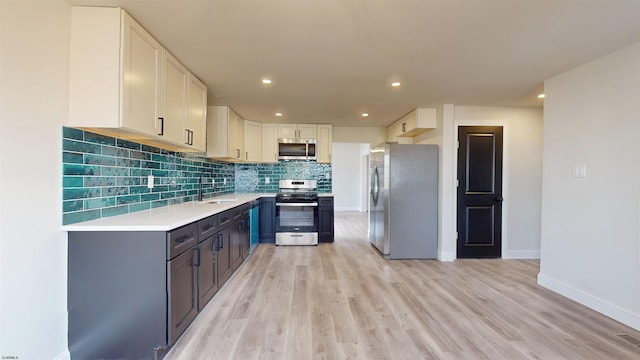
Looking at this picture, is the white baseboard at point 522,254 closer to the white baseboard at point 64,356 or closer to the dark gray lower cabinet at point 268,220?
the dark gray lower cabinet at point 268,220

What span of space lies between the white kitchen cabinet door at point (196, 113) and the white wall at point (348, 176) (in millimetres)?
7049


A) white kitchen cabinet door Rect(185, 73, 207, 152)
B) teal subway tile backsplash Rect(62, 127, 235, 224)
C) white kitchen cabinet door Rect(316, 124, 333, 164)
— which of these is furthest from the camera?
white kitchen cabinet door Rect(316, 124, 333, 164)

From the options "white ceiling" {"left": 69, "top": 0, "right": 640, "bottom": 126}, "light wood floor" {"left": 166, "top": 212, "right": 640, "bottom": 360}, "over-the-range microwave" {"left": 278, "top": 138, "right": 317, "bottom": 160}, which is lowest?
"light wood floor" {"left": 166, "top": 212, "right": 640, "bottom": 360}

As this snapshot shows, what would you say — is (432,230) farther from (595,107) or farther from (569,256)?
Answer: (595,107)

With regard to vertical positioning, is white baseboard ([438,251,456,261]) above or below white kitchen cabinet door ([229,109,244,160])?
below

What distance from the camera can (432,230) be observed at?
163 inches

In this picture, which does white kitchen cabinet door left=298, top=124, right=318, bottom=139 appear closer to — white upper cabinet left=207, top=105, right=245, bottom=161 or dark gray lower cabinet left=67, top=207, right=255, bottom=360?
white upper cabinet left=207, top=105, right=245, bottom=161

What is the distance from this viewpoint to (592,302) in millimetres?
2574

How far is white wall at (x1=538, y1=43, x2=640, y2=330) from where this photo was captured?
230 centimetres

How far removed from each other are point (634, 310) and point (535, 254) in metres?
2.00

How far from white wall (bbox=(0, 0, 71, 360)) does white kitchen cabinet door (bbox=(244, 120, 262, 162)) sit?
338 cm

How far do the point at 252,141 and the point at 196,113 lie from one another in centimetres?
223

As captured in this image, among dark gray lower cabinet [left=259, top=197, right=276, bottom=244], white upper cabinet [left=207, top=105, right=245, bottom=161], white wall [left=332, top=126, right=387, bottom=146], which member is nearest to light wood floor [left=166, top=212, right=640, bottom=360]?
dark gray lower cabinet [left=259, top=197, right=276, bottom=244]

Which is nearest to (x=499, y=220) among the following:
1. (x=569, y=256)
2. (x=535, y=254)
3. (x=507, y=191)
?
(x=507, y=191)
